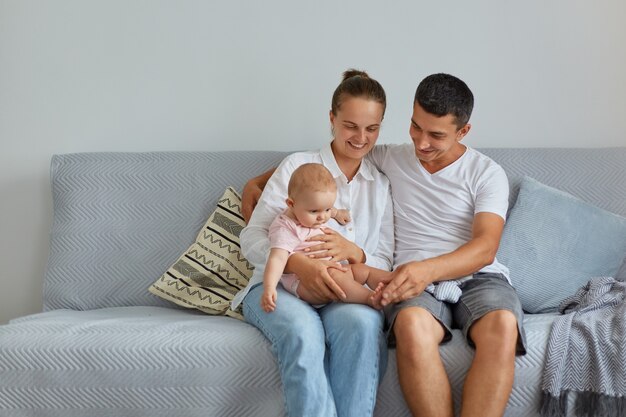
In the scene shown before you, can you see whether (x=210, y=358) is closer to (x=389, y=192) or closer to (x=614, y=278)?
(x=389, y=192)

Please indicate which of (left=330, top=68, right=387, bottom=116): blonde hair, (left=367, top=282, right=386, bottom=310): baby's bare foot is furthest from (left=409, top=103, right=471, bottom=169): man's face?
(left=367, top=282, right=386, bottom=310): baby's bare foot

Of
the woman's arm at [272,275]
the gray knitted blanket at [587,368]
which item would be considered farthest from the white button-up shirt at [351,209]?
the gray knitted blanket at [587,368]

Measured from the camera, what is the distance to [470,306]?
82.5 inches

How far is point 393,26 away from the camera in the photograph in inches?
113

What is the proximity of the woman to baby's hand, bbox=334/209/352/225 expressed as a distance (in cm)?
2

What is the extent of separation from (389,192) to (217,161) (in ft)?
2.05

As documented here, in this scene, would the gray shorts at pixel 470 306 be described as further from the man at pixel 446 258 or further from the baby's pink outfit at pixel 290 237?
the baby's pink outfit at pixel 290 237

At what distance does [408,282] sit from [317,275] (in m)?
0.23

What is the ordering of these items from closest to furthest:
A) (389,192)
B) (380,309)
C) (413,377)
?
(413,377) < (380,309) < (389,192)

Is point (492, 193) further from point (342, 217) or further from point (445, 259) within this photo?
point (342, 217)

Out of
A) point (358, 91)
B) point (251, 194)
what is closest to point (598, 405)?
point (358, 91)

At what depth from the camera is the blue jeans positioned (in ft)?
6.21

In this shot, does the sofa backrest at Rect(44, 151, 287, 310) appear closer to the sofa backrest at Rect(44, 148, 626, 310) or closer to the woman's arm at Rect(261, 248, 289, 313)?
the sofa backrest at Rect(44, 148, 626, 310)

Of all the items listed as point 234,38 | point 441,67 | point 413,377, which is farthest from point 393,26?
point 413,377
